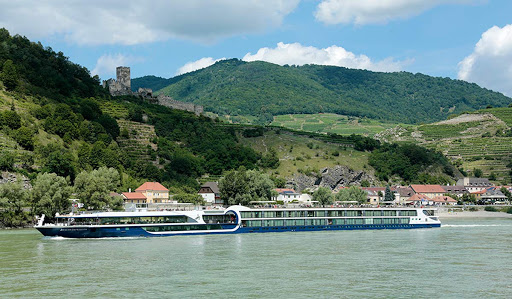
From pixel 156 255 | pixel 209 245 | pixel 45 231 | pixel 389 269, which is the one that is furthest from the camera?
pixel 45 231

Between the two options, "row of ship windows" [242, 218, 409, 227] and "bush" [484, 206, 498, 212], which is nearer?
"row of ship windows" [242, 218, 409, 227]

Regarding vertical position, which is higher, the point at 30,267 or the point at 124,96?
the point at 124,96

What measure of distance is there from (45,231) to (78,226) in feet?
10.8

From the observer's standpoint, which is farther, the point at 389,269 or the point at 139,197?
the point at 139,197

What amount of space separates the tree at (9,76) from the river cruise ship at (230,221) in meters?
55.0

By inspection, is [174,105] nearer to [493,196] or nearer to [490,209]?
[493,196]

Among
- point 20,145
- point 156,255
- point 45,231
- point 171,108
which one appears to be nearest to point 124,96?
point 171,108

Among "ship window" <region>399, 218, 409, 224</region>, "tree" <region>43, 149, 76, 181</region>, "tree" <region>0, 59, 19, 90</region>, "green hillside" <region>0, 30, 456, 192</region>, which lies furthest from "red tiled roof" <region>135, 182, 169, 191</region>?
"ship window" <region>399, 218, 409, 224</region>

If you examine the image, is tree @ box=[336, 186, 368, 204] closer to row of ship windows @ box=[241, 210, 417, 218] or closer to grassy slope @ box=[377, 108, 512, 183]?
row of ship windows @ box=[241, 210, 417, 218]

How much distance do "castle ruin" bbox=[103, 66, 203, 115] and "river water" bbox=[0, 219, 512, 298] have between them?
11412cm

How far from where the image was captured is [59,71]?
147 m

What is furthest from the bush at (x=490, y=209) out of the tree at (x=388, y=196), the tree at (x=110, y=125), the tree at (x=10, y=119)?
the tree at (x=10, y=119)

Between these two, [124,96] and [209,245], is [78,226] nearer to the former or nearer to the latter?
[209,245]

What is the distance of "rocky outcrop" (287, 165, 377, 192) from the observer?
134488mm
